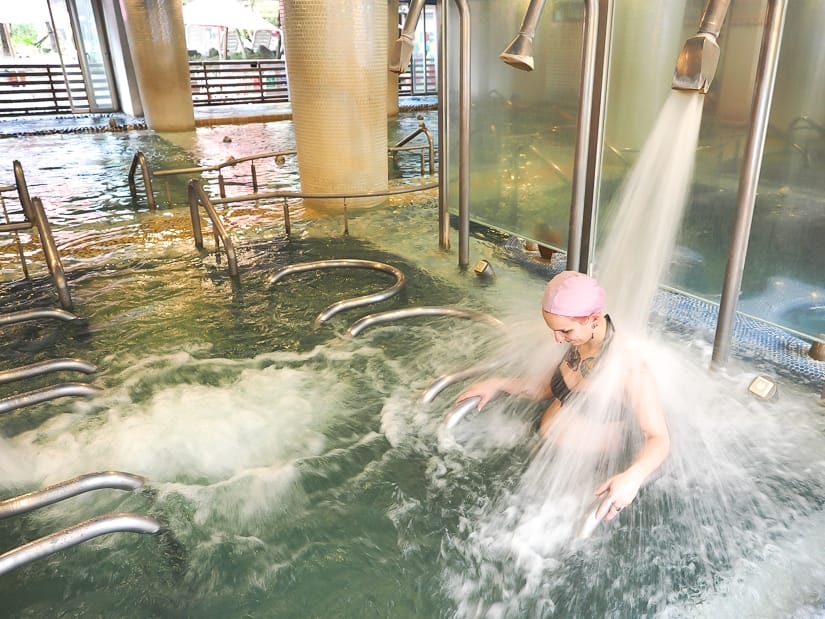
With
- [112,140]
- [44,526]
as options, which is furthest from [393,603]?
[112,140]

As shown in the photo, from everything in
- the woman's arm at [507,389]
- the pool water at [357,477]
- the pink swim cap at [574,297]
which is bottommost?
the pool water at [357,477]

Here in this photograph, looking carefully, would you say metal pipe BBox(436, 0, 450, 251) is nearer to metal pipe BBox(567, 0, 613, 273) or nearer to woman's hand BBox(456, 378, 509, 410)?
metal pipe BBox(567, 0, 613, 273)

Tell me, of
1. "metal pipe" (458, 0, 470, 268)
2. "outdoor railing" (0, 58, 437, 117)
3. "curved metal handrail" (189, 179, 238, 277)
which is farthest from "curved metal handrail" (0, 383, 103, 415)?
"outdoor railing" (0, 58, 437, 117)

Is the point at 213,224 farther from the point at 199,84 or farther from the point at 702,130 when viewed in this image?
the point at 199,84

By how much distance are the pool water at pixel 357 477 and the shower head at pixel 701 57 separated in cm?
153

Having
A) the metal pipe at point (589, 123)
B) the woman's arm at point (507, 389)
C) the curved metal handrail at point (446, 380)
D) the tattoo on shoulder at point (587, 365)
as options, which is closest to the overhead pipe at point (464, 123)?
the metal pipe at point (589, 123)

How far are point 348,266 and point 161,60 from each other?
40.0 feet

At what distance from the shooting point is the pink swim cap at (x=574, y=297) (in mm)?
2240

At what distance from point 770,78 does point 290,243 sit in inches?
160

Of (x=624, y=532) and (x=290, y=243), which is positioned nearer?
(x=624, y=532)

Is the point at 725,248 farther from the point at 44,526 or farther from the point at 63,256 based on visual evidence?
the point at 63,256

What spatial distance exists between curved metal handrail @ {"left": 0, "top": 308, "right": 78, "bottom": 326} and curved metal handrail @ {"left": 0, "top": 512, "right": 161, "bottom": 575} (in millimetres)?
2391

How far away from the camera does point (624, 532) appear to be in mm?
2240

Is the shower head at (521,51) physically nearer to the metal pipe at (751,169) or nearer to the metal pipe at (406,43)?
the metal pipe at (406,43)
